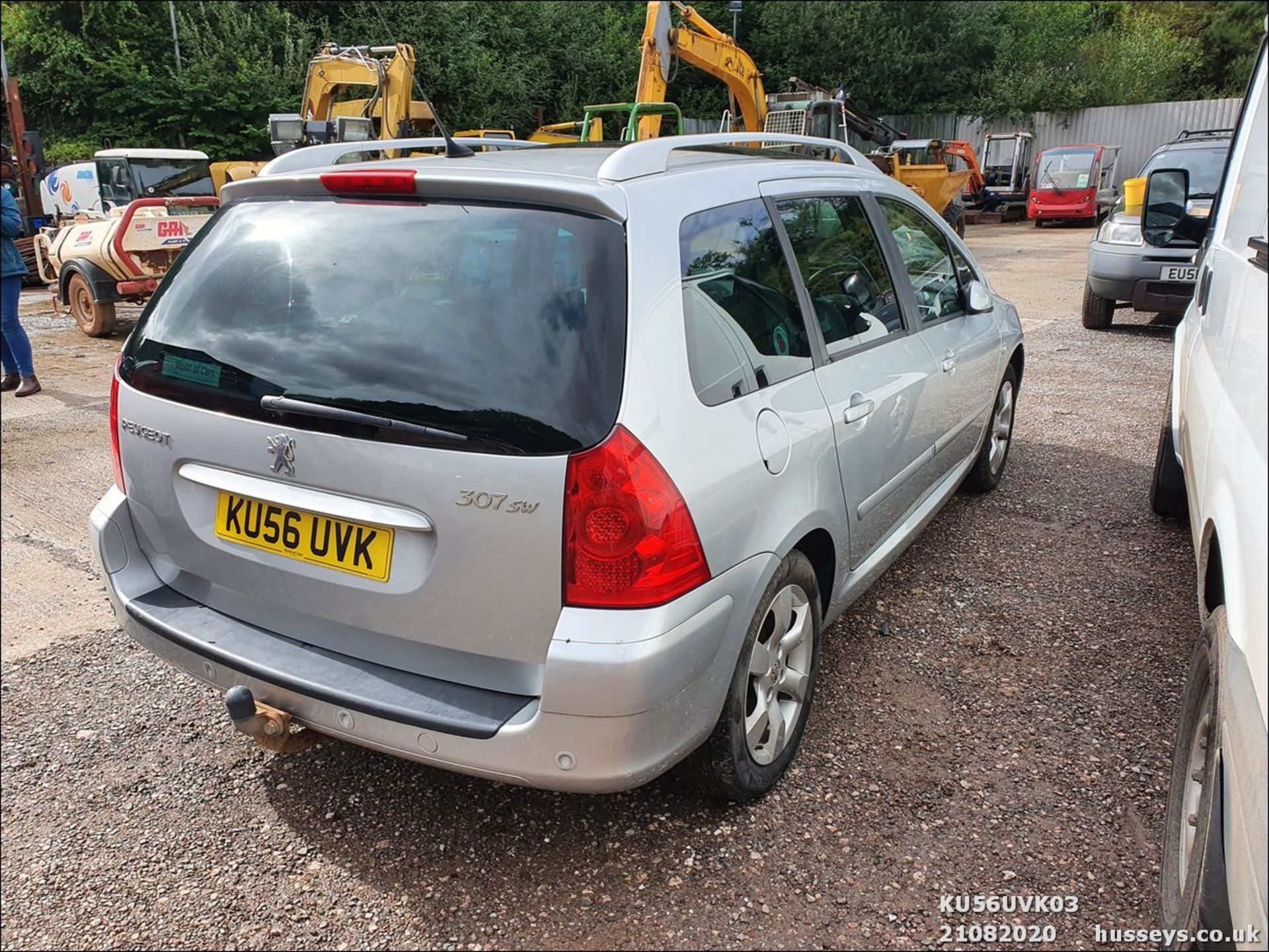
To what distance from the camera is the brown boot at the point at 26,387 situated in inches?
288

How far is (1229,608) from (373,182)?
2.06m

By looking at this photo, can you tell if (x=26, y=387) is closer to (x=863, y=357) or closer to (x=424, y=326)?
(x=424, y=326)

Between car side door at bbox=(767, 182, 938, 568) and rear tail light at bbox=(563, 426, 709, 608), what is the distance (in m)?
0.88

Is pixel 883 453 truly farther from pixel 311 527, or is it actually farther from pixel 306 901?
pixel 306 901

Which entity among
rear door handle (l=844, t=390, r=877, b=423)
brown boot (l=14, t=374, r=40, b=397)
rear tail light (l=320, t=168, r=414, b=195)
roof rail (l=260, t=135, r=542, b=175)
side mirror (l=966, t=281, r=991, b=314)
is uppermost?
roof rail (l=260, t=135, r=542, b=175)

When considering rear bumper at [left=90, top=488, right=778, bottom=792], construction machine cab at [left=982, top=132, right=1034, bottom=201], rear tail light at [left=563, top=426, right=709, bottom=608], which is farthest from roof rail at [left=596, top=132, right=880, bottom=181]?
construction machine cab at [left=982, top=132, right=1034, bottom=201]

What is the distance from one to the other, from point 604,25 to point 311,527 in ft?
93.1

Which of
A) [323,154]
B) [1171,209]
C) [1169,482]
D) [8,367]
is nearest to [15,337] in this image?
[8,367]

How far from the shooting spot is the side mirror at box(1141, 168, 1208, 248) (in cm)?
407

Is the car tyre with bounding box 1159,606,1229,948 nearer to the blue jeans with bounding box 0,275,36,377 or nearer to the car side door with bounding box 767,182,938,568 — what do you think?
the car side door with bounding box 767,182,938,568

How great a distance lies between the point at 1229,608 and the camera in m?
1.74

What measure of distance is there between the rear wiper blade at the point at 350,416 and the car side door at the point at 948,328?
2.12m

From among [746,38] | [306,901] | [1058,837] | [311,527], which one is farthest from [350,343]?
[746,38]

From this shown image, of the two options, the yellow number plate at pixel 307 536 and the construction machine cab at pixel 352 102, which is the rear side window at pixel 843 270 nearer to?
the yellow number plate at pixel 307 536
